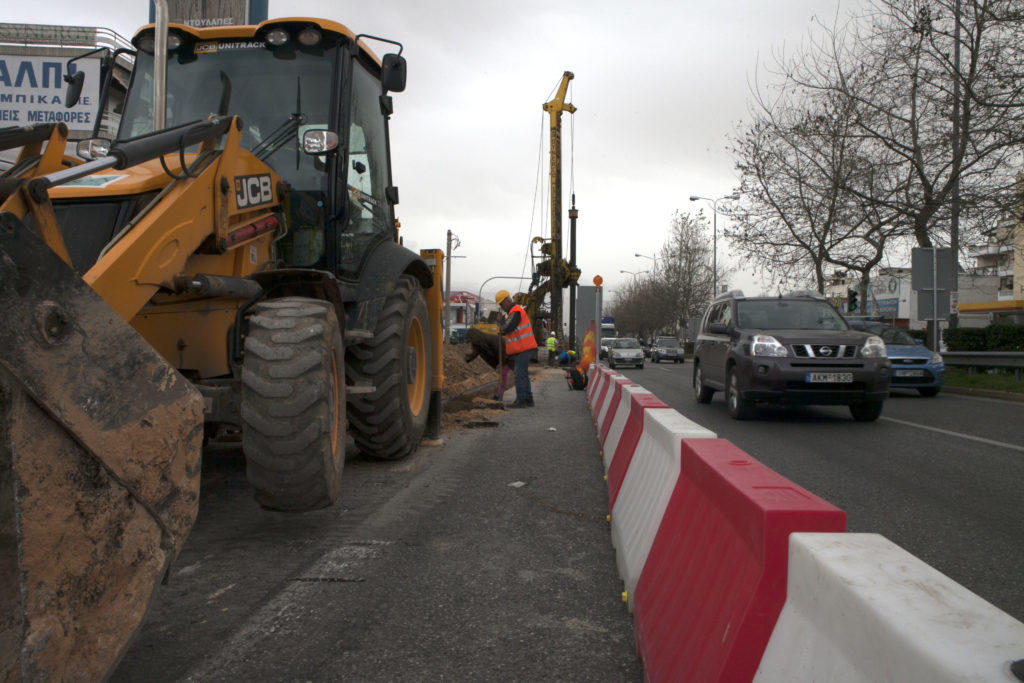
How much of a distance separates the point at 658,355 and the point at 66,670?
42.1 metres

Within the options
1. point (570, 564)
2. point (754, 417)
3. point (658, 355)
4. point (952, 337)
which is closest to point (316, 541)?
point (570, 564)

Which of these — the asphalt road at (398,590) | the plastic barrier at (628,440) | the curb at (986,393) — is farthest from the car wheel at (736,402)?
the curb at (986,393)

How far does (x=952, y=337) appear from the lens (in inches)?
816

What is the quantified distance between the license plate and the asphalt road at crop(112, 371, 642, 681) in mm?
4904

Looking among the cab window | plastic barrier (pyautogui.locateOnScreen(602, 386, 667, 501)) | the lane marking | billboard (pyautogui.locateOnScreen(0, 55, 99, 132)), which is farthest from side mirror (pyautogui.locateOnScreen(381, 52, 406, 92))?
billboard (pyautogui.locateOnScreen(0, 55, 99, 132))

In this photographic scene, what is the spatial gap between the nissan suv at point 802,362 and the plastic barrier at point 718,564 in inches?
287

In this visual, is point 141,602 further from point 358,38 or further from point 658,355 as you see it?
point 658,355

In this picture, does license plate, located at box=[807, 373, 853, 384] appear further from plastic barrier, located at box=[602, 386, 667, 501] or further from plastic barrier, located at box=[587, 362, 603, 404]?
plastic barrier, located at box=[602, 386, 667, 501]

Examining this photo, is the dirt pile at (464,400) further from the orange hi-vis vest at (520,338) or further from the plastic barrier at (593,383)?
the plastic barrier at (593,383)

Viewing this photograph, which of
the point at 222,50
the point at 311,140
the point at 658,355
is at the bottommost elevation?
the point at 658,355

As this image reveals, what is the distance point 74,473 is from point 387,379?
344cm

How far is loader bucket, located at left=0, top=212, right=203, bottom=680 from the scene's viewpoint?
70.6 inches

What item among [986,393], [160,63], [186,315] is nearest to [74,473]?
[186,315]

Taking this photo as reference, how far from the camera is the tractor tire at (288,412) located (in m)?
3.51
